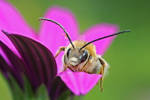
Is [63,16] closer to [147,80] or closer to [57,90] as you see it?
[57,90]

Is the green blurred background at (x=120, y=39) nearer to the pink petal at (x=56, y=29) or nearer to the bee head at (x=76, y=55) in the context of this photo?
the pink petal at (x=56, y=29)

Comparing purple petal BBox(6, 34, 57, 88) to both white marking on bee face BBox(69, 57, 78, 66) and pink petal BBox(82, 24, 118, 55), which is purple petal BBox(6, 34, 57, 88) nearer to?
white marking on bee face BBox(69, 57, 78, 66)

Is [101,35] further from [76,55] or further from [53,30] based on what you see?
[76,55]

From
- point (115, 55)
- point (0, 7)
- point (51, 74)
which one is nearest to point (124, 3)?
point (115, 55)

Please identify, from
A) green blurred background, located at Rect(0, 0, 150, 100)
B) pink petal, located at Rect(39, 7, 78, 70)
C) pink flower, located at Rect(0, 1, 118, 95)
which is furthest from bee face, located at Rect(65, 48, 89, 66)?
green blurred background, located at Rect(0, 0, 150, 100)

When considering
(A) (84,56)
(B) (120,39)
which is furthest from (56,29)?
(B) (120,39)

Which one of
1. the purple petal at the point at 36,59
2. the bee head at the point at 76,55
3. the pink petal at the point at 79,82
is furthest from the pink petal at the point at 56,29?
the pink petal at the point at 79,82
